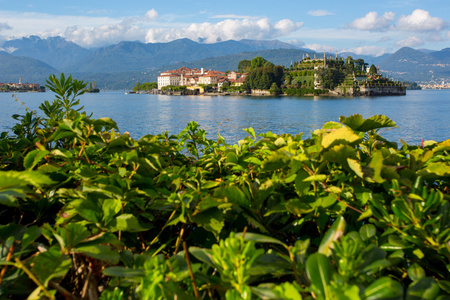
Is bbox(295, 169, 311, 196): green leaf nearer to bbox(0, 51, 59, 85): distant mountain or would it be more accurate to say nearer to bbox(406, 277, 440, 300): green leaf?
bbox(406, 277, 440, 300): green leaf

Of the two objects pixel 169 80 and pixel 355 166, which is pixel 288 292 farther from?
pixel 169 80

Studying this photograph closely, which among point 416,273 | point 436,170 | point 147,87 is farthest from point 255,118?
point 147,87

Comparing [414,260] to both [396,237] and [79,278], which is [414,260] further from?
[79,278]

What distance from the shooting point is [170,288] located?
1.49 feet

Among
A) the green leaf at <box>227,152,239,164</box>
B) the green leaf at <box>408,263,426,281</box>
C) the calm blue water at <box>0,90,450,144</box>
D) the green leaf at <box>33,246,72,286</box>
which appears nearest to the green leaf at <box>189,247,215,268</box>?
the green leaf at <box>33,246,72,286</box>

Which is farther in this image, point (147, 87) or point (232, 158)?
point (147, 87)

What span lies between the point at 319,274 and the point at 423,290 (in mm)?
166

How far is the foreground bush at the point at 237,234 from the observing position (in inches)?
17.7

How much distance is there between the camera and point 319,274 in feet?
1.43

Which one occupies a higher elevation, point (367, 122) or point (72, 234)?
point (367, 122)

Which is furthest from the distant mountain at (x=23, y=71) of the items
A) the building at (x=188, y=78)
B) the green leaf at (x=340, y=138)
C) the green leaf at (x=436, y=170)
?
the green leaf at (x=436, y=170)

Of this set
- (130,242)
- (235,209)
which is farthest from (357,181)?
(130,242)

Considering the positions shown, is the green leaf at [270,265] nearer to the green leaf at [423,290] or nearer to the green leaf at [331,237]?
the green leaf at [331,237]

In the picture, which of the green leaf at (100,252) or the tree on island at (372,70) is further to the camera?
the tree on island at (372,70)
